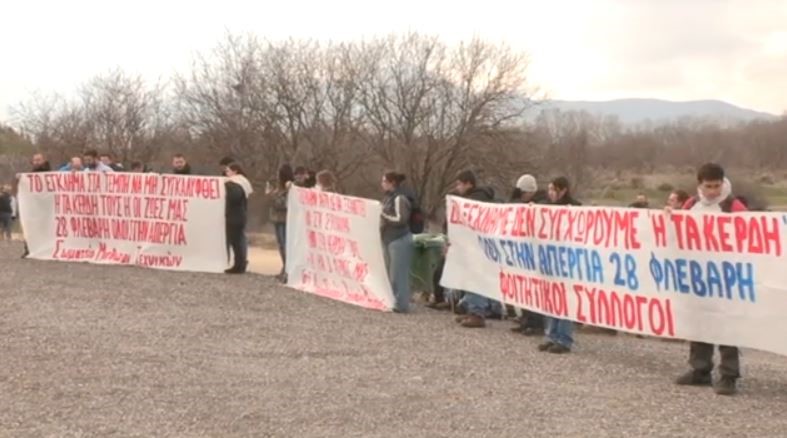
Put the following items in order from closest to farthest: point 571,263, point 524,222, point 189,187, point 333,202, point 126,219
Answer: point 571,263
point 524,222
point 333,202
point 189,187
point 126,219

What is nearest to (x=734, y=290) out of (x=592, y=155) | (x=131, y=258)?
(x=131, y=258)

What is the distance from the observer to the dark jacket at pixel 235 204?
16.4 m

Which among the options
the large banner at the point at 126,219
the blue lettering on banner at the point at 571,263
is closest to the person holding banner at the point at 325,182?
the large banner at the point at 126,219

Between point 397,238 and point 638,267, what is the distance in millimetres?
3974

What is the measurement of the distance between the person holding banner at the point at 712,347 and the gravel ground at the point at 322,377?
0.23 metres

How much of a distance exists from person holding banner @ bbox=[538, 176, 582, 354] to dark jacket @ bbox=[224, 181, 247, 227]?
622cm

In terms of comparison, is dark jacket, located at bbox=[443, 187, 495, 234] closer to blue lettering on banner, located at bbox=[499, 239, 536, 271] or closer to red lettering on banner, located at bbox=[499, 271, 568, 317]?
blue lettering on banner, located at bbox=[499, 239, 536, 271]

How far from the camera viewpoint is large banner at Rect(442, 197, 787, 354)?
28.9ft

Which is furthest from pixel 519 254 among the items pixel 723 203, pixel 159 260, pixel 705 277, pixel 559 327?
pixel 159 260

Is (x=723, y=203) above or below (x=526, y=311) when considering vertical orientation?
above

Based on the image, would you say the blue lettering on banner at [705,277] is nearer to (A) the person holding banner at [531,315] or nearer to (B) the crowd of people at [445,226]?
(B) the crowd of people at [445,226]

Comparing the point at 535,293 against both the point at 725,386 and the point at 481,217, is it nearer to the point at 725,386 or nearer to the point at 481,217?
the point at 481,217

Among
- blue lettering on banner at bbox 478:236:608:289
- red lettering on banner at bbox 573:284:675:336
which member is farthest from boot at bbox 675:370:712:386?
blue lettering on banner at bbox 478:236:608:289

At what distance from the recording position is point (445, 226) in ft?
48.6
